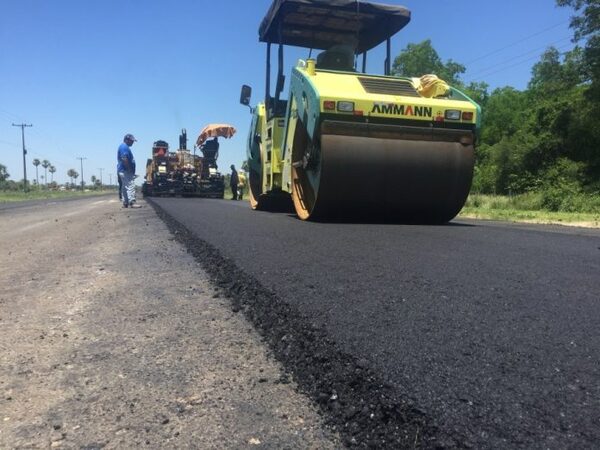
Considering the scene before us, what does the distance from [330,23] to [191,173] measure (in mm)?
19655

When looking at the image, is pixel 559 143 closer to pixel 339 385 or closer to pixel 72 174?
pixel 339 385

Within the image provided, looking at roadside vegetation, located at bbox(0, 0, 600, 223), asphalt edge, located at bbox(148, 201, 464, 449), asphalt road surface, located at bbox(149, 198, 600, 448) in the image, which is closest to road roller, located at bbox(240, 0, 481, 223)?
asphalt road surface, located at bbox(149, 198, 600, 448)

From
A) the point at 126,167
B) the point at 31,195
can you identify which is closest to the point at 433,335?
the point at 126,167

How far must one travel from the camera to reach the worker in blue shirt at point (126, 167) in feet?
43.7

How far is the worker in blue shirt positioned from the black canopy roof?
5306 mm

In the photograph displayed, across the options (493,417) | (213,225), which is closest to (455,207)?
(213,225)

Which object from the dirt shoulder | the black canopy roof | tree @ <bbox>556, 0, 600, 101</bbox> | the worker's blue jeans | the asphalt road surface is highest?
tree @ <bbox>556, 0, 600, 101</bbox>

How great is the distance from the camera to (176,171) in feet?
92.4

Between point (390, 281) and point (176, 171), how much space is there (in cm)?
2565

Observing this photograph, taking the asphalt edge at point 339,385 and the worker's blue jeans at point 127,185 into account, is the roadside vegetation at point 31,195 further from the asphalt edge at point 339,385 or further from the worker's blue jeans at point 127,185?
the asphalt edge at point 339,385

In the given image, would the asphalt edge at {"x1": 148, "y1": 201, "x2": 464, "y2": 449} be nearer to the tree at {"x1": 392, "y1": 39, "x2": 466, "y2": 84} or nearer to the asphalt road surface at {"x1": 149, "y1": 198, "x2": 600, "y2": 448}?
the asphalt road surface at {"x1": 149, "y1": 198, "x2": 600, "y2": 448}

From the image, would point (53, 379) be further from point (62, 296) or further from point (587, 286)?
point (587, 286)

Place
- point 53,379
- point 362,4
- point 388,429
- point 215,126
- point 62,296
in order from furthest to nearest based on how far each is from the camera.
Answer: point 215,126, point 362,4, point 62,296, point 53,379, point 388,429

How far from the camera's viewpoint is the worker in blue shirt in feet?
43.7
